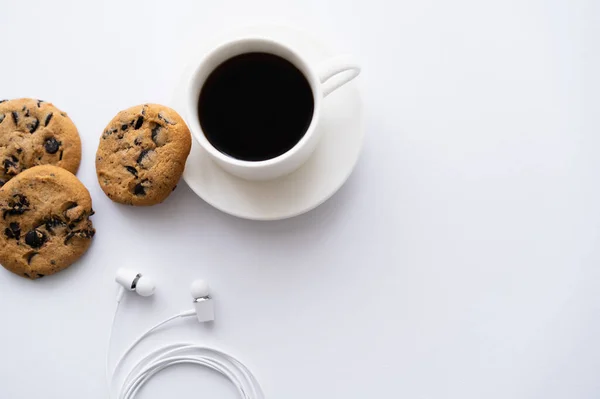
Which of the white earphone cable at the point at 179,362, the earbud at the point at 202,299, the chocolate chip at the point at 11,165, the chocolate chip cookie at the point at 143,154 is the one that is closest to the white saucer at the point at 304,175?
the chocolate chip cookie at the point at 143,154

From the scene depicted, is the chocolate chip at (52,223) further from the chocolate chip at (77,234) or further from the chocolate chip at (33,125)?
the chocolate chip at (33,125)

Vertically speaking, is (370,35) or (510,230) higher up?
(370,35)

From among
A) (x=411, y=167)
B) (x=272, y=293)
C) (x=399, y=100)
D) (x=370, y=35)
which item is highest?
(x=370, y=35)

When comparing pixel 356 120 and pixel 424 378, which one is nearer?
pixel 356 120

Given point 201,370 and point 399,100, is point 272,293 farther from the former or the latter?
point 399,100

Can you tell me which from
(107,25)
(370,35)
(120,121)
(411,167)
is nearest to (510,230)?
(411,167)

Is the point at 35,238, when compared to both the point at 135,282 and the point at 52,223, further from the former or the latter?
the point at 135,282
